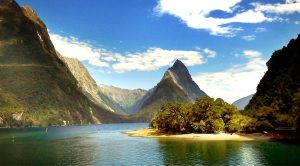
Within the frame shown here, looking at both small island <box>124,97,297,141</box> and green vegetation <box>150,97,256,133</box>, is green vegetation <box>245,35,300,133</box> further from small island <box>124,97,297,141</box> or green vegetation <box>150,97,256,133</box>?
green vegetation <box>150,97,256,133</box>

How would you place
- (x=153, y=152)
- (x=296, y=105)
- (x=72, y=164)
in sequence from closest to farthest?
(x=72, y=164)
(x=153, y=152)
(x=296, y=105)

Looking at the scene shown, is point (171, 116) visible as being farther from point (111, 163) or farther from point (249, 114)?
point (111, 163)

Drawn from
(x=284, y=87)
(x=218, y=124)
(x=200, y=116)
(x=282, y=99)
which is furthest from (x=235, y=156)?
(x=284, y=87)

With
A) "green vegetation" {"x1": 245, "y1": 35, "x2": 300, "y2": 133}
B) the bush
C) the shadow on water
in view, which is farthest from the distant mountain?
the shadow on water

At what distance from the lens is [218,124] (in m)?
167

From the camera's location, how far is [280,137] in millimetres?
146500

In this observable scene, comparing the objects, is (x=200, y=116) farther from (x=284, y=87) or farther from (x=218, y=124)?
(x=284, y=87)

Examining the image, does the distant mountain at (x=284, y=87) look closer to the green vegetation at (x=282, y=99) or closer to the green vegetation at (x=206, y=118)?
the green vegetation at (x=282, y=99)

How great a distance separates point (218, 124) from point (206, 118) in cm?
779

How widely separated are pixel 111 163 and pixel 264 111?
10085 centimetres

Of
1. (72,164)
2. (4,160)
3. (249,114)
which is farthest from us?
(249,114)

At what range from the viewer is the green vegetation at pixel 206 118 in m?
168

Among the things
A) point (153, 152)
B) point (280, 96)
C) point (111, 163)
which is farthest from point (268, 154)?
point (280, 96)

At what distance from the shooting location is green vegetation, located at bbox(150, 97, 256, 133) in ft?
550
